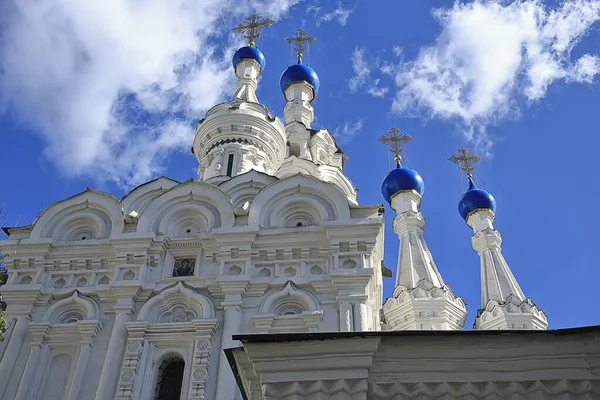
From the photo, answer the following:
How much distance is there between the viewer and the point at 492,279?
60.5ft

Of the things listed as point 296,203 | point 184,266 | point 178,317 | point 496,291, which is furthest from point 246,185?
point 496,291

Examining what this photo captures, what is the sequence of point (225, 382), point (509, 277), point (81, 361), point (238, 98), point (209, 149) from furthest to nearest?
point (509, 277) → point (238, 98) → point (209, 149) → point (81, 361) → point (225, 382)

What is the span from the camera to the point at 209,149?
13445mm

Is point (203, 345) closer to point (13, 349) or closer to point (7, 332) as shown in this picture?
point (13, 349)

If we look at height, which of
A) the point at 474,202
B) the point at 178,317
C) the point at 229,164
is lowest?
the point at 178,317

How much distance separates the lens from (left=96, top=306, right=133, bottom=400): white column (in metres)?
8.16

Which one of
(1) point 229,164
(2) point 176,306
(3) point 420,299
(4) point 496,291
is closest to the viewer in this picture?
(2) point 176,306

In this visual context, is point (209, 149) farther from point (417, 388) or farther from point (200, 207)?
point (417, 388)

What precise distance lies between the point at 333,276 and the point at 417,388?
375 cm

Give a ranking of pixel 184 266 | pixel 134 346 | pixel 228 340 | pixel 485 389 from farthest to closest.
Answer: pixel 184 266 → pixel 134 346 → pixel 228 340 → pixel 485 389

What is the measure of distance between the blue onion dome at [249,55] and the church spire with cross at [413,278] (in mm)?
6120

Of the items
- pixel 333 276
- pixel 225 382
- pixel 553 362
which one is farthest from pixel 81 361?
pixel 553 362

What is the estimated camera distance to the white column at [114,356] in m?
8.16

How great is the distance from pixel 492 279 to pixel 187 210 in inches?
438
